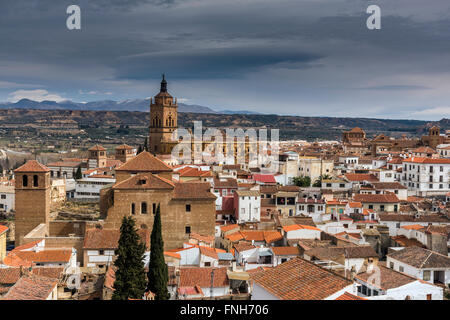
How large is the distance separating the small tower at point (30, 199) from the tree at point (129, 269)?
10290mm

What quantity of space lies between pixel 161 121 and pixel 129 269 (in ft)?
155

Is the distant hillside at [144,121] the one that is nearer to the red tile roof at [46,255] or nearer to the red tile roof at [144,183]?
the red tile roof at [144,183]

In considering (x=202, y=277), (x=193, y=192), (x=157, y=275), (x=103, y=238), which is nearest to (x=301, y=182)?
(x=193, y=192)

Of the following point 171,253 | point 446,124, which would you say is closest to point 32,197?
point 171,253

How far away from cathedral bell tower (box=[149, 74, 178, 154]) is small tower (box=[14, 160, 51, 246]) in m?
35.2

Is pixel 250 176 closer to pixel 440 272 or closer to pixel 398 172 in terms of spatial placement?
pixel 398 172

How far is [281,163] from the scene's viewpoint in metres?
48.9

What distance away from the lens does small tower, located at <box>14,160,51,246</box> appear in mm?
26000

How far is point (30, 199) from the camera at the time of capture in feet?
85.6

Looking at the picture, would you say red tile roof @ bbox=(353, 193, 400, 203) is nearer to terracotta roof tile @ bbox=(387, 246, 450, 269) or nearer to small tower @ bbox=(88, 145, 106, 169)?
terracotta roof tile @ bbox=(387, 246, 450, 269)

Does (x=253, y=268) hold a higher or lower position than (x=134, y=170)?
lower

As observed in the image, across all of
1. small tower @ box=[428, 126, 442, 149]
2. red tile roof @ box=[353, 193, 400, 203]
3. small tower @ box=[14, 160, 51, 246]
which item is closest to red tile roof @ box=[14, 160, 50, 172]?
small tower @ box=[14, 160, 51, 246]

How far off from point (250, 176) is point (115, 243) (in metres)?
21.9
